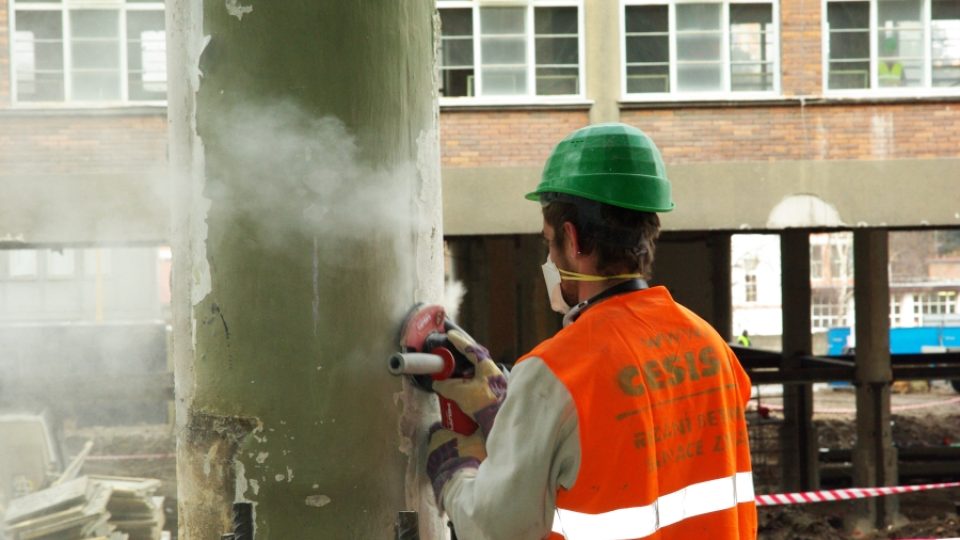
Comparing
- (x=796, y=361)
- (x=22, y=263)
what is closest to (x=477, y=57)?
(x=796, y=361)

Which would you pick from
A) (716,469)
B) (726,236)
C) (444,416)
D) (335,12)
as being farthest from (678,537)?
(726,236)

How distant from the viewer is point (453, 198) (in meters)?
11.6

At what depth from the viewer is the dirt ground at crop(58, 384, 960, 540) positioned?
11328 mm

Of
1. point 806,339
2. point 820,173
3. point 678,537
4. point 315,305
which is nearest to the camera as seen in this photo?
point 315,305

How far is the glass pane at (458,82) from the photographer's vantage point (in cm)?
1197

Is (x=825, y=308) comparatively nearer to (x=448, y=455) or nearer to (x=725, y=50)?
(x=725, y=50)

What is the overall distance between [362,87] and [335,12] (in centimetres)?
12

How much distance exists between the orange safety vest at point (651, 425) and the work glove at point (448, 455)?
0.17m

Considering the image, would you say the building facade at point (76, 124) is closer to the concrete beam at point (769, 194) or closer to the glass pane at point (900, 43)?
the concrete beam at point (769, 194)

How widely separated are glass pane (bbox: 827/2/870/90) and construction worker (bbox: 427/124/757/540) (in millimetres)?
11082

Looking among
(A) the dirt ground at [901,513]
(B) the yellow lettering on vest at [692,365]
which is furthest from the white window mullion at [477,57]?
(B) the yellow lettering on vest at [692,365]

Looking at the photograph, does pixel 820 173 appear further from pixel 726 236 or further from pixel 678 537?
pixel 678 537

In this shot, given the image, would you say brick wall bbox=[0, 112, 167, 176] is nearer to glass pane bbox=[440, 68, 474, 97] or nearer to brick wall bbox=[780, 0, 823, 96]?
glass pane bbox=[440, 68, 474, 97]

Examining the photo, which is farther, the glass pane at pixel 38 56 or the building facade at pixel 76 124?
the glass pane at pixel 38 56
